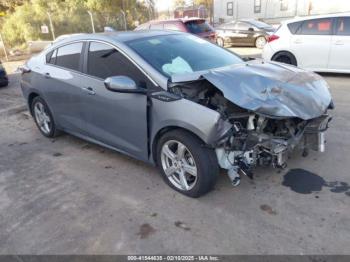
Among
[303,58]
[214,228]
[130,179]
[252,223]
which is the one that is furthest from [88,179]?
[303,58]

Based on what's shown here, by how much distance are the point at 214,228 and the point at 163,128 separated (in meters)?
1.10

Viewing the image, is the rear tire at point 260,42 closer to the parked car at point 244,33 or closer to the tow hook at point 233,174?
the parked car at point 244,33

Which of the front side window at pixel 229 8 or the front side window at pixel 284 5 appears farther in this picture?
the front side window at pixel 229 8

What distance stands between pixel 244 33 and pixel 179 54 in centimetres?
1152

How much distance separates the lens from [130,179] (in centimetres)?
377

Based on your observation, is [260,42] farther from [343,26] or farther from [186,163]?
[186,163]

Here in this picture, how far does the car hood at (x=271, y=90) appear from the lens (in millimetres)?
2980

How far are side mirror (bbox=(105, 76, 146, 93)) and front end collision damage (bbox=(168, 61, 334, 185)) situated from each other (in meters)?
0.37

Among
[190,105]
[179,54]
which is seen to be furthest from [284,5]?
[190,105]

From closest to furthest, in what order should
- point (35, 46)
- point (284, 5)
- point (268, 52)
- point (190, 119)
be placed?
point (190, 119) < point (268, 52) < point (35, 46) < point (284, 5)

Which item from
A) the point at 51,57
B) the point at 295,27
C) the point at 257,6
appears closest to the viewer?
the point at 51,57

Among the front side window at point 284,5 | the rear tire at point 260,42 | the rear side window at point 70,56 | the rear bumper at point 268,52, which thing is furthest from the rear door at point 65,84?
the front side window at point 284,5

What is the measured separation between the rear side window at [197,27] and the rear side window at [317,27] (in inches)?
194

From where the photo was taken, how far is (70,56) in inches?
170
